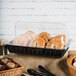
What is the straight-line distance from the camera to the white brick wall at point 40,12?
3.54m

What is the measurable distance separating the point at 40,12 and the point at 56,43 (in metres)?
2.23

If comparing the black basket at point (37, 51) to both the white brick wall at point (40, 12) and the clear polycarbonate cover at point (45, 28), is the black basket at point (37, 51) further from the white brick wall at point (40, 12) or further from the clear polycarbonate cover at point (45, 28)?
the white brick wall at point (40, 12)

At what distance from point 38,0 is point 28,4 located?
23 centimetres

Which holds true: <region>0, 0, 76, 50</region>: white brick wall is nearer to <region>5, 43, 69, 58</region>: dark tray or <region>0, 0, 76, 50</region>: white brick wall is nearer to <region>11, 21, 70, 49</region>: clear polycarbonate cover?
<region>11, 21, 70, 49</region>: clear polycarbonate cover

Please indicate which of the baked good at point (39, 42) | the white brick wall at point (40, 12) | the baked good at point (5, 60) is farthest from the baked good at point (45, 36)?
the white brick wall at point (40, 12)

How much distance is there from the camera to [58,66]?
5.04 feet

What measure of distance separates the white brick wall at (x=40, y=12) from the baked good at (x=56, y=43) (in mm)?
2114

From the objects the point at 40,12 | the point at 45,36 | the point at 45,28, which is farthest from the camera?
the point at 40,12

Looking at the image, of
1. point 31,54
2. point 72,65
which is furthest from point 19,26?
point 72,65

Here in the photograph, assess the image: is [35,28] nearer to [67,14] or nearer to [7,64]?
[7,64]

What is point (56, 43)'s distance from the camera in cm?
145

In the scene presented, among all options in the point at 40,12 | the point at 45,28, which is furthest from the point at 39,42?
the point at 40,12

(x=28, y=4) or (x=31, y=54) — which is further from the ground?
(x=28, y=4)

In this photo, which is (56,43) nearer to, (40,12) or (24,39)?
(24,39)
